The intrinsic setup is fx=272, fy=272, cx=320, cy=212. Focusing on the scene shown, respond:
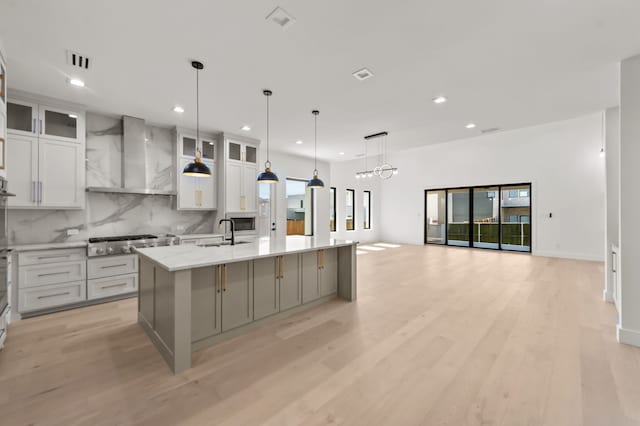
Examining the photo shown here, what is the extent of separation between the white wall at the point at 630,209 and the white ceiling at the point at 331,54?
1.31ft

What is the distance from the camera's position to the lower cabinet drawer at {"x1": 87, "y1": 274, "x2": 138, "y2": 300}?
379cm

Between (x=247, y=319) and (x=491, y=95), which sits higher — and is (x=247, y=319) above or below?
below

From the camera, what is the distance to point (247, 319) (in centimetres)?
293

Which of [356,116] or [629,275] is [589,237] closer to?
[629,275]

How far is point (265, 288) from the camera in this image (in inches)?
122

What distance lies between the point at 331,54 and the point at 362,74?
53cm

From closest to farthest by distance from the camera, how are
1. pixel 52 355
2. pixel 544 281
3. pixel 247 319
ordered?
pixel 52 355 < pixel 247 319 < pixel 544 281

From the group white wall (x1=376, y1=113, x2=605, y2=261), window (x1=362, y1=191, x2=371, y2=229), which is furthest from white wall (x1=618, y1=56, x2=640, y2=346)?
window (x1=362, y1=191, x2=371, y2=229)

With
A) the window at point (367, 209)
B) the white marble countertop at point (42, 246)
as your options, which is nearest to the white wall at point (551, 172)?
the window at point (367, 209)

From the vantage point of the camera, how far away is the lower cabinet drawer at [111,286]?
3789 mm

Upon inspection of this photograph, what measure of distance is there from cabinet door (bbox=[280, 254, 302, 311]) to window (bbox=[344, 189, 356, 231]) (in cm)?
659

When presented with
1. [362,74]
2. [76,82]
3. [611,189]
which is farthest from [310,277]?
[611,189]

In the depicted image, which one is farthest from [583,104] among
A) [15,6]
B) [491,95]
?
[15,6]

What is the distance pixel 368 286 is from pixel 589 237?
21.0ft
